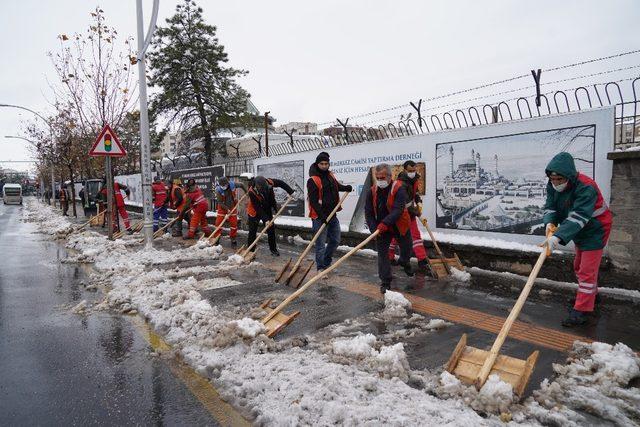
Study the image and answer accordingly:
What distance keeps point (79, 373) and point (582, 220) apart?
4639 millimetres

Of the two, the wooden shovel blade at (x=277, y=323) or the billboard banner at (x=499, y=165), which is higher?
the billboard banner at (x=499, y=165)

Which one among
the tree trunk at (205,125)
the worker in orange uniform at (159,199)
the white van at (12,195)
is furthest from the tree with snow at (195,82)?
the white van at (12,195)

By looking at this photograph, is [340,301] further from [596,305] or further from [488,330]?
[596,305]

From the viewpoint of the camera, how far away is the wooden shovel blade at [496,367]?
9.29 ft

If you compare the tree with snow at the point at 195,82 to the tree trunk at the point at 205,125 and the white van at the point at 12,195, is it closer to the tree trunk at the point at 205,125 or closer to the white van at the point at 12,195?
the tree trunk at the point at 205,125

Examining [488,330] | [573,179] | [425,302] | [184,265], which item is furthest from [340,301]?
[184,265]

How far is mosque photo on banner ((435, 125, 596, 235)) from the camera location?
19.9 feet

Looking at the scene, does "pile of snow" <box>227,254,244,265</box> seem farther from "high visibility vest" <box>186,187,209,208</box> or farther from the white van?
the white van

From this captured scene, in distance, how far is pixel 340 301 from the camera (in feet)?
17.7

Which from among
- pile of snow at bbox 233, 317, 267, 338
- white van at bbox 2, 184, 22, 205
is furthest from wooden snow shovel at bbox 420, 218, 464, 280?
white van at bbox 2, 184, 22, 205

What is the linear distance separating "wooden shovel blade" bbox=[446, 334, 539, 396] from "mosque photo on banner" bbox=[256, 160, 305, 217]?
29.1 ft

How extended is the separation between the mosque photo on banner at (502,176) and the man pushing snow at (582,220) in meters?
1.88

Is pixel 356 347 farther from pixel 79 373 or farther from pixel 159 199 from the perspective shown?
pixel 159 199

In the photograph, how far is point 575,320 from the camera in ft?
14.0
